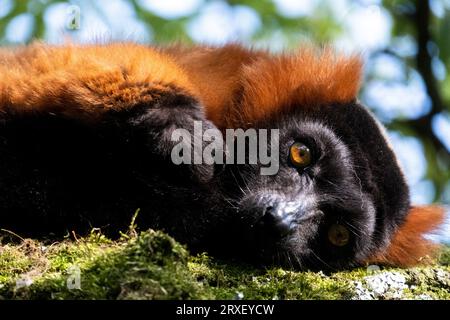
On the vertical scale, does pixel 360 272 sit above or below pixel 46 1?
below

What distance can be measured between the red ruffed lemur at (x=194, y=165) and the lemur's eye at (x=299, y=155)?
0.04 ft

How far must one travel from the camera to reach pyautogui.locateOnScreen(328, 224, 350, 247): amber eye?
16.5 ft

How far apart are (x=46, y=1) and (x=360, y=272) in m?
6.44

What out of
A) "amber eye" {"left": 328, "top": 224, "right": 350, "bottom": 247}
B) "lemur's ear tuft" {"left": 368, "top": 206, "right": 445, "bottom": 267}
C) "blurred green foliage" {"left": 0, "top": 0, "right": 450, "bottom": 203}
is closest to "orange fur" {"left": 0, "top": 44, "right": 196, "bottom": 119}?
"amber eye" {"left": 328, "top": 224, "right": 350, "bottom": 247}

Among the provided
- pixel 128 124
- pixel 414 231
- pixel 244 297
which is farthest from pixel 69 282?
pixel 414 231

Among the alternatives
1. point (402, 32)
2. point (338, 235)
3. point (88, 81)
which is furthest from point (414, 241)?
point (402, 32)

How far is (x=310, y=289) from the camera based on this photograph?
12.7ft

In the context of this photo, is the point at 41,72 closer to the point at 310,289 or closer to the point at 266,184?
the point at 266,184

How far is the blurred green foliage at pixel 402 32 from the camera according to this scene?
8969mm

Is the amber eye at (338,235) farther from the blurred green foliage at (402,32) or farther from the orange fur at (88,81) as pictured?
the blurred green foliage at (402,32)

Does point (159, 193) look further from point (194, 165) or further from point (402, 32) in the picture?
point (402, 32)

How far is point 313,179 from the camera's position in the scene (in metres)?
5.07

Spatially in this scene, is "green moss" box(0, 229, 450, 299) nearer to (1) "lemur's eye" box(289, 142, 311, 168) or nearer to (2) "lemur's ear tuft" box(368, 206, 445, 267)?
Result: (2) "lemur's ear tuft" box(368, 206, 445, 267)

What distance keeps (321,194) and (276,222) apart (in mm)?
653
